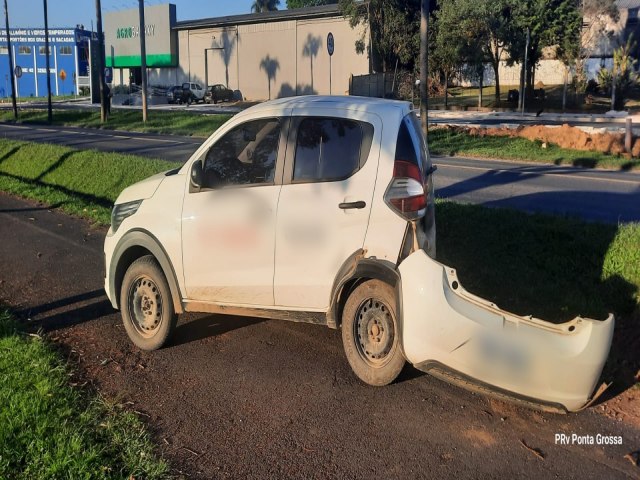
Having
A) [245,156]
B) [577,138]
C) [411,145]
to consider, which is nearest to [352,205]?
[411,145]

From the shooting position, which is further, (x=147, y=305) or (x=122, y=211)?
(x=122, y=211)

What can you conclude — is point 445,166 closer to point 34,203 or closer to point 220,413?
point 34,203

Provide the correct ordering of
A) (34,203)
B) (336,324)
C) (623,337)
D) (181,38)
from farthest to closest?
(181,38), (34,203), (623,337), (336,324)

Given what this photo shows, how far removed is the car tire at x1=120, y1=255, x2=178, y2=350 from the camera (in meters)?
5.75

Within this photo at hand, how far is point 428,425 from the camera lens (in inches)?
176

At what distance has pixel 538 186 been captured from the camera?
47.0 feet

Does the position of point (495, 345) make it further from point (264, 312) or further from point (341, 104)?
point (341, 104)

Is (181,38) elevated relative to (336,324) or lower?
elevated

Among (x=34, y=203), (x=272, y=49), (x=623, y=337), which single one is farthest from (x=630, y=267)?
(x=272, y=49)

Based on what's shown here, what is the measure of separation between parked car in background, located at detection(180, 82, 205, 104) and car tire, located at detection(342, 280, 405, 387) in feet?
170

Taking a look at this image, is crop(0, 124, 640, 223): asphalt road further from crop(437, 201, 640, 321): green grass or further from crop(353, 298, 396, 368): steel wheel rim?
crop(353, 298, 396, 368): steel wheel rim

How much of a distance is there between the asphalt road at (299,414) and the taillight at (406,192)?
1.26 meters

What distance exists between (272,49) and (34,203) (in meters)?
46.2

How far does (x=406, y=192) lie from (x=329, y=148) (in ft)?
2.23
